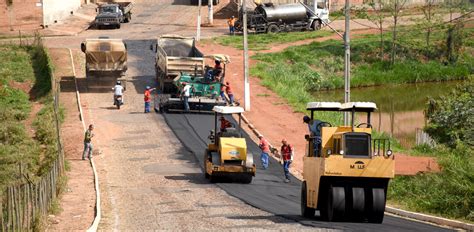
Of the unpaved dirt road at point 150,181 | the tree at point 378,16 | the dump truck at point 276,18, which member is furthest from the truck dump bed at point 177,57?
the tree at point 378,16

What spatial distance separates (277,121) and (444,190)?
21815mm

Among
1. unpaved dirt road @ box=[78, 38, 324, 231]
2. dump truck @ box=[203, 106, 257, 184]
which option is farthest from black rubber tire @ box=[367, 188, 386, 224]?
dump truck @ box=[203, 106, 257, 184]

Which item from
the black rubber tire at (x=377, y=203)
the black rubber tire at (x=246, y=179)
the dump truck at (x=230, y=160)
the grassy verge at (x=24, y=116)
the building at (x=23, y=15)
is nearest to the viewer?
the black rubber tire at (x=377, y=203)

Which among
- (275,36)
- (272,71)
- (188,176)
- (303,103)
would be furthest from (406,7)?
(188,176)

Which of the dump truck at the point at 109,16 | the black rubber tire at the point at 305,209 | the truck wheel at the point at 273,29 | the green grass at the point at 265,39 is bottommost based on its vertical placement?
the black rubber tire at the point at 305,209

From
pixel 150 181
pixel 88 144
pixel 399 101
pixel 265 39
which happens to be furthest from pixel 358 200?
pixel 265 39

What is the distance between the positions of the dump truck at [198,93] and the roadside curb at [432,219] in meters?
21.0

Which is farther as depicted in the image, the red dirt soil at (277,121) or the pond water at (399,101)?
the pond water at (399,101)

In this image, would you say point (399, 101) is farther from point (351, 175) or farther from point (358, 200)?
point (351, 175)

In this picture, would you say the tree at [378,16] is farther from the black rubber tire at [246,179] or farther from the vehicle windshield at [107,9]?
the black rubber tire at [246,179]

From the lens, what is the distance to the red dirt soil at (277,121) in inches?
1743

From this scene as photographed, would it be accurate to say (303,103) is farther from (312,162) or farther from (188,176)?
(312,162)

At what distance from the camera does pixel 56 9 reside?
8794 centimetres

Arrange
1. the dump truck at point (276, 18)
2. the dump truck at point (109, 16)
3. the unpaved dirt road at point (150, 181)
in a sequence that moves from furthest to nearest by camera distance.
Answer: the dump truck at point (109, 16) → the dump truck at point (276, 18) → the unpaved dirt road at point (150, 181)
